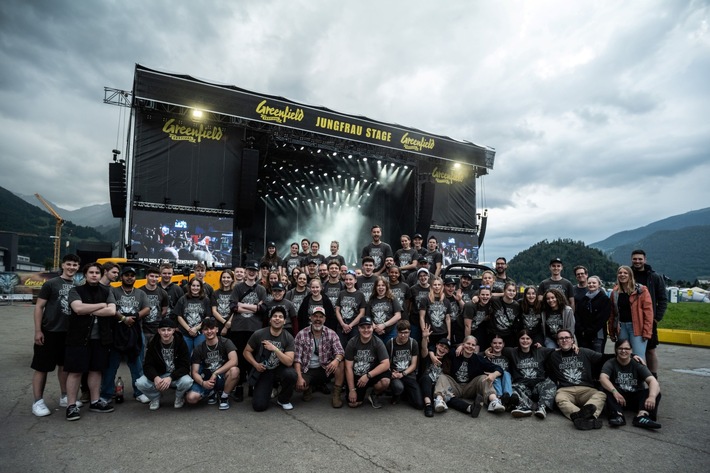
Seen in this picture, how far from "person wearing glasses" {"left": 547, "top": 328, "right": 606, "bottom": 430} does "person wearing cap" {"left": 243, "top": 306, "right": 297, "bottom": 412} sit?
337 cm

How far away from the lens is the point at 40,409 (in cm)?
435

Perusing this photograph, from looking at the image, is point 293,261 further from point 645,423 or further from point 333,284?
point 645,423

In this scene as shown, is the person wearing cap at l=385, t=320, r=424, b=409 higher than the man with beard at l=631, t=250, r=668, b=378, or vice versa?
the man with beard at l=631, t=250, r=668, b=378

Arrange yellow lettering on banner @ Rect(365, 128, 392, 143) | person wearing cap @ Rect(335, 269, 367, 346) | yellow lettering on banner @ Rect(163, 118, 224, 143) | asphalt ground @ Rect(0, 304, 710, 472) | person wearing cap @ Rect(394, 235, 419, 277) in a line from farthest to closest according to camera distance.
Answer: yellow lettering on banner @ Rect(365, 128, 392, 143) < yellow lettering on banner @ Rect(163, 118, 224, 143) < person wearing cap @ Rect(394, 235, 419, 277) < person wearing cap @ Rect(335, 269, 367, 346) < asphalt ground @ Rect(0, 304, 710, 472)

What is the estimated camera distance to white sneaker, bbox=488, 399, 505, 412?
4637 millimetres

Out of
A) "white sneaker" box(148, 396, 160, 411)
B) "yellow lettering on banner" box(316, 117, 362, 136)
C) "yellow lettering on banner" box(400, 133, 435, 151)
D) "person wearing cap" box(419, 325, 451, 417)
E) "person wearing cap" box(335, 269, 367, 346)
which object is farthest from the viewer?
"yellow lettering on banner" box(400, 133, 435, 151)

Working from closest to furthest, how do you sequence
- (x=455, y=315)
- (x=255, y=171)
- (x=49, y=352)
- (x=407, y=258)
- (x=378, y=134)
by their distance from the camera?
(x=49, y=352)
(x=455, y=315)
(x=407, y=258)
(x=255, y=171)
(x=378, y=134)

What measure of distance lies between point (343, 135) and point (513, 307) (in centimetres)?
1376

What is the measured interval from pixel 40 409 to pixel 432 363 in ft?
15.6

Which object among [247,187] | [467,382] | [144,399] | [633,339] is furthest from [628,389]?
[247,187]

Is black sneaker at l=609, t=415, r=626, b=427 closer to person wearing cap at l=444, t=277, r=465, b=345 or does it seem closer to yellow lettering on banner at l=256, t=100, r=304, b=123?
person wearing cap at l=444, t=277, r=465, b=345

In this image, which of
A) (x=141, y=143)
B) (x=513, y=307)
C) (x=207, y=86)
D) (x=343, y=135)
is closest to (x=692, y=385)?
(x=513, y=307)

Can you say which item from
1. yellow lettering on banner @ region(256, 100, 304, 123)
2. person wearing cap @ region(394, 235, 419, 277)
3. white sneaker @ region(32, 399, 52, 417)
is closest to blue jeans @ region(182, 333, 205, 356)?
white sneaker @ region(32, 399, 52, 417)

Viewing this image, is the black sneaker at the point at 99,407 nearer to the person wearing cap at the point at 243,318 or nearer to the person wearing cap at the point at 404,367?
the person wearing cap at the point at 243,318
